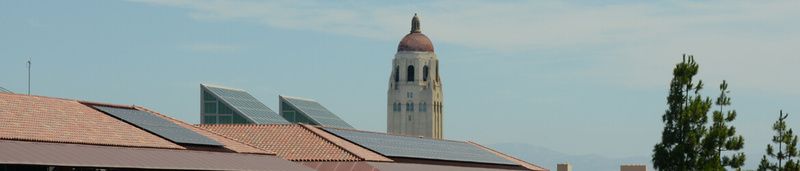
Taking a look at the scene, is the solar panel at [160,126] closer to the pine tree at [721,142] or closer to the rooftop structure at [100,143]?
the rooftop structure at [100,143]

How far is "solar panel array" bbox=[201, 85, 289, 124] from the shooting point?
125m

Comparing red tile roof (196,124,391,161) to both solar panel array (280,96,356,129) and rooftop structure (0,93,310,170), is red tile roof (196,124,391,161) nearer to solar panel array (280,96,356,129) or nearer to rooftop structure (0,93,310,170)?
rooftop structure (0,93,310,170)

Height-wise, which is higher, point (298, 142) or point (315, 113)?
point (315, 113)

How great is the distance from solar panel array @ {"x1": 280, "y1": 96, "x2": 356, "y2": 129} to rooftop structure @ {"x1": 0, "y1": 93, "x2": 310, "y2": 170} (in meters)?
61.9

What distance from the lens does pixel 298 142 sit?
291 feet

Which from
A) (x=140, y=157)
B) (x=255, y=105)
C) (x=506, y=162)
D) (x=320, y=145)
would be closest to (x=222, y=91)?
(x=255, y=105)

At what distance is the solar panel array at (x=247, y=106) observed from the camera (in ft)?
409

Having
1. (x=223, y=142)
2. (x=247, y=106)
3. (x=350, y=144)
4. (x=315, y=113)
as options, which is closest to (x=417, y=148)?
(x=350, y=144)

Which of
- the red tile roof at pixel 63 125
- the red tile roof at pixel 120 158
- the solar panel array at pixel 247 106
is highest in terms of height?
the solar panel array at pixel 247 106

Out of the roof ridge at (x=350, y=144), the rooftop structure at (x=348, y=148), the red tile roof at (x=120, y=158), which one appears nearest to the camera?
the red tile roof at (x=120, y=158)

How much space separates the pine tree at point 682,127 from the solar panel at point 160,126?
29349mm

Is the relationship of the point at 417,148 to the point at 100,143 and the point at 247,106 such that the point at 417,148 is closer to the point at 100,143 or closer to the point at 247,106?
the point at 100,143

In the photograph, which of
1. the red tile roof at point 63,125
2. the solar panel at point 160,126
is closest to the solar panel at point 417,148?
the solar panel at point 160,126

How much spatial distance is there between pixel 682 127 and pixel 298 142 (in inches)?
1050
